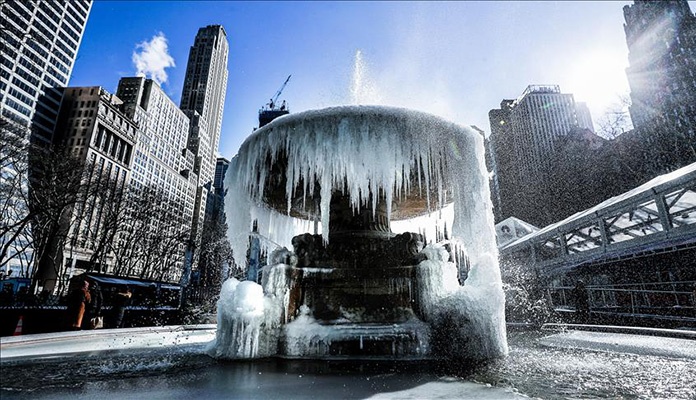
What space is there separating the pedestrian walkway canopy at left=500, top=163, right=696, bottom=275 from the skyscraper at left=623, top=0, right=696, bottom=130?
47245 mm

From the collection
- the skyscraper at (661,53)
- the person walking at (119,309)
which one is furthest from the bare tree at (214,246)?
the skyscraper at (661,53)

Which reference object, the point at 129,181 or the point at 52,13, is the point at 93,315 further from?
the point at 52,13

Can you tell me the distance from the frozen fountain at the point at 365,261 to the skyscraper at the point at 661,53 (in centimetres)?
5815

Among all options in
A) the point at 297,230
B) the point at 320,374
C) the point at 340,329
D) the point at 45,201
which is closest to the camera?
the point at 320,374

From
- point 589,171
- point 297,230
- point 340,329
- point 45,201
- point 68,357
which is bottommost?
point 68,357

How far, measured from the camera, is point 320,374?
12.8 ft

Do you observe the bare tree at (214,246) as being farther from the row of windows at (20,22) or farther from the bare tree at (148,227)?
the row of windows at (20,22)

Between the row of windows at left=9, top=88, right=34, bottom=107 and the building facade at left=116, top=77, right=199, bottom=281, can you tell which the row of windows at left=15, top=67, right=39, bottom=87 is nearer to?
the row of windows at left=9, top=88, right=34, bottom=107

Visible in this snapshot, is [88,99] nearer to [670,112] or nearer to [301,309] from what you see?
[301,309]

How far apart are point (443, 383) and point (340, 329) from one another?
2.14 metres

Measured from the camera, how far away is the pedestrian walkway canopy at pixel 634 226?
9266mm

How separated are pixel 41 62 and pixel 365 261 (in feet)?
317

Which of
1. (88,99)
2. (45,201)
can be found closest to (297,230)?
(45,201)

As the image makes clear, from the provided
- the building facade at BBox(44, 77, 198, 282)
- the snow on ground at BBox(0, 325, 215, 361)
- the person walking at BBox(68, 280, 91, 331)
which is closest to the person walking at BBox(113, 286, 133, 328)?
the person walking at BBox(68, 280, 91, 331)
